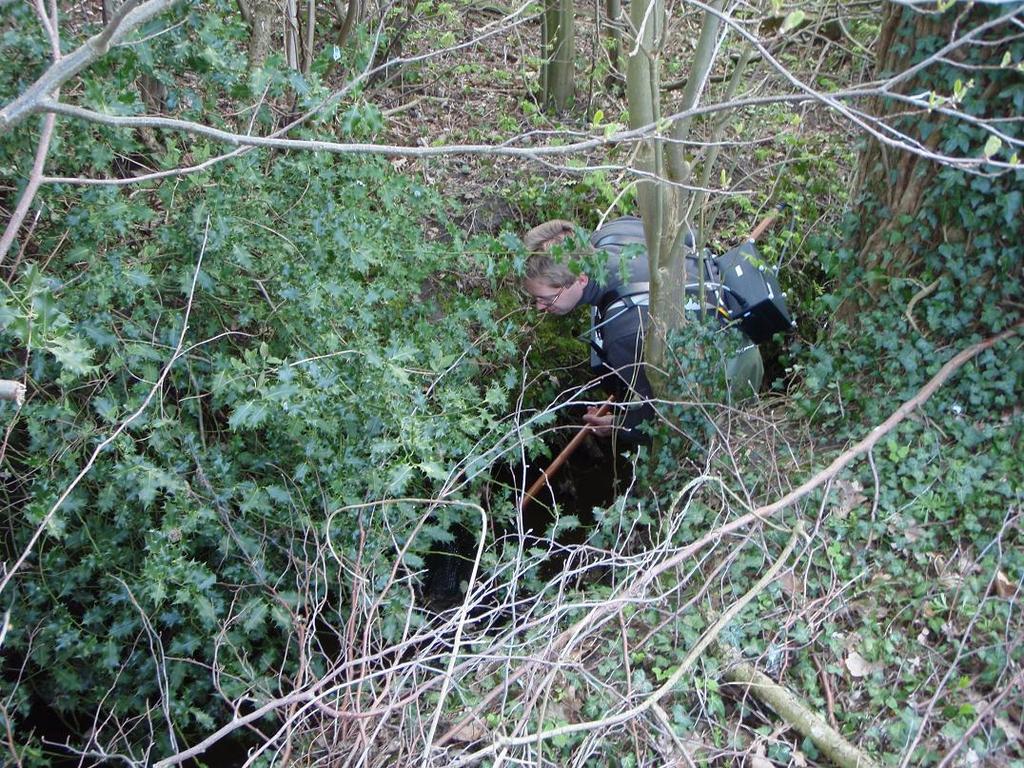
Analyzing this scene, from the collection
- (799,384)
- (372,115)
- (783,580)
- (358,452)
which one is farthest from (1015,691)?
(372,115)

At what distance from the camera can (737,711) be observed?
3.06m

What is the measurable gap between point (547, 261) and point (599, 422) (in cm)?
102

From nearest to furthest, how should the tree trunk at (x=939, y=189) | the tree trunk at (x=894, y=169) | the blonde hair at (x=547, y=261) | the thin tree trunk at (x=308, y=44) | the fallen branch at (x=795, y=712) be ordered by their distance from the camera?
1. the fallen branch at (x=795, y=712)
2. the tree trunk at (x=939, y=189)
3. the tree trunk at (x=894, y=169)
4. the blonde hair at (x=547, y=261)
5. the thin tree trunk at (x=308, y=44)

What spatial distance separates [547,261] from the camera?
4.63 metres

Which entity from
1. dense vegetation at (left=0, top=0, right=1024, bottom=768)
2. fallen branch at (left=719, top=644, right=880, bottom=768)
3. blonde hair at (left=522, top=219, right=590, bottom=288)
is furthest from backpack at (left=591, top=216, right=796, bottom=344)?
fallen branch at (left=719, top=644, right=880, bottom=768)

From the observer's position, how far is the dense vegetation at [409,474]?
9.84ft

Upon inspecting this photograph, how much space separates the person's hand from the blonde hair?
31.5 inches

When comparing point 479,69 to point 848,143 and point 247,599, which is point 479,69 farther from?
point 247,599

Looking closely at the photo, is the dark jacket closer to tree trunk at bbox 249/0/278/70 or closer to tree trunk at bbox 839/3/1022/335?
tree trunk at bbox 839/3/1022/335

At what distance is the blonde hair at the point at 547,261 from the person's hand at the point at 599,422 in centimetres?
80

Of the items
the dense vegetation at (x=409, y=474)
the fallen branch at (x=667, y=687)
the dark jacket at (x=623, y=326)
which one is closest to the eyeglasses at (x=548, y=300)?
the dark jacket at (x=623, y=326)

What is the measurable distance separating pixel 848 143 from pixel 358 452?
404 centimetres

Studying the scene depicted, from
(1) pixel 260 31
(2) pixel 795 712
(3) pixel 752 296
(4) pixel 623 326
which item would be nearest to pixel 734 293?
(3) pixel 752 296

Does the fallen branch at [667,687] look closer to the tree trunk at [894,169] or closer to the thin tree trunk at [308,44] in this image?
the tree trunk at [894,169]
